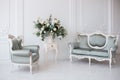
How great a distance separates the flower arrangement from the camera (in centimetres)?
619

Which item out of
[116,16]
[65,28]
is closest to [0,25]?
[65,28]

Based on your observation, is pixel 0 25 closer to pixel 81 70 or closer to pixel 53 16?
pixel 53 16

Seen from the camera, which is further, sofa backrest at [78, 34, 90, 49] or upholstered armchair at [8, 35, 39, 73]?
sofa backrest at [78, 34, 90, 49]

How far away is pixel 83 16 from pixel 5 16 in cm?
269

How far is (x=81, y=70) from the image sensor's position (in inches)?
207

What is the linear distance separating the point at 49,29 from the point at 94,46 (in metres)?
1.56

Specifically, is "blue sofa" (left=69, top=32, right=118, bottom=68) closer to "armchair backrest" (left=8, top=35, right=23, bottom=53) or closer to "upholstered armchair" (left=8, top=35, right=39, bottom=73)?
"upholstered armchair" (left=8, top=35, right=39, bottom=73)

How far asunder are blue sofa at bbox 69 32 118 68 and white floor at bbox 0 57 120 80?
284mm

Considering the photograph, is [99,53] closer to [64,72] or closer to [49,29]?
[64,72]

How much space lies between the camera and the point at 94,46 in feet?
21.0

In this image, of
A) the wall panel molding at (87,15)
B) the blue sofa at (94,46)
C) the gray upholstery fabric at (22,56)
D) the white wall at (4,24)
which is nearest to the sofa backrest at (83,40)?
the blue sofa at (94,46)

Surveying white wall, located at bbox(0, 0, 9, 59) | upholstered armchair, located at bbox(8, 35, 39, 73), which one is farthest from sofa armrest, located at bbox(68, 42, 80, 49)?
white wall, located at bbox(0, 0, 9, 59)

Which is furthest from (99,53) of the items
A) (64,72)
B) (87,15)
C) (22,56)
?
(22,56)

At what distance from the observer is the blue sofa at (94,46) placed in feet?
18.8
